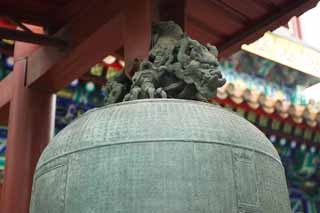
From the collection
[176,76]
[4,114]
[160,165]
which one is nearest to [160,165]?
[160,165]

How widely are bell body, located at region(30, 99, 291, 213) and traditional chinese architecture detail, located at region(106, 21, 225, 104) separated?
0.57 ft

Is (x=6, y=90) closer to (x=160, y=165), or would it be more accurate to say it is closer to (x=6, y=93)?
(x=6, y=93)

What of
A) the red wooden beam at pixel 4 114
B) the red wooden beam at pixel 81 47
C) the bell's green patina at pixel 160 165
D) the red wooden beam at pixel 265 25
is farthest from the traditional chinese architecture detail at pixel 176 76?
the red wooden beam at pixel 4 114

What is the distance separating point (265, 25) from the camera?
2.96m

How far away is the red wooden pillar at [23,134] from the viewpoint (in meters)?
3.04

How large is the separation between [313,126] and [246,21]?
10.8 ft

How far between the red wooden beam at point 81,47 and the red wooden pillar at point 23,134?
0.28ft

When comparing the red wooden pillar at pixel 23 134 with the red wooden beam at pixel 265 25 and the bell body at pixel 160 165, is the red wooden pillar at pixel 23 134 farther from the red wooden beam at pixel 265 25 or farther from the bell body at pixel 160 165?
the bell body at pixel 160 165

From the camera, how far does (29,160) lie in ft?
10.3

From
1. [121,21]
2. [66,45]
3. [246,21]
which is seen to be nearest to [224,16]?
[246,21]

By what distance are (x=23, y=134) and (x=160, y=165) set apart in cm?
206

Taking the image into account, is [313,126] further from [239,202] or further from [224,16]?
[239,202]

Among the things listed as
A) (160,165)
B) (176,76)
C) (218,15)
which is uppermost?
(218,15)

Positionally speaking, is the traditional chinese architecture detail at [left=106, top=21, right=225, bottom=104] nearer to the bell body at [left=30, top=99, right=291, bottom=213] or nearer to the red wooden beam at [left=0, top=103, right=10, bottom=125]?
the bell body at [left=30, top=99, right=291, bottom=213]
